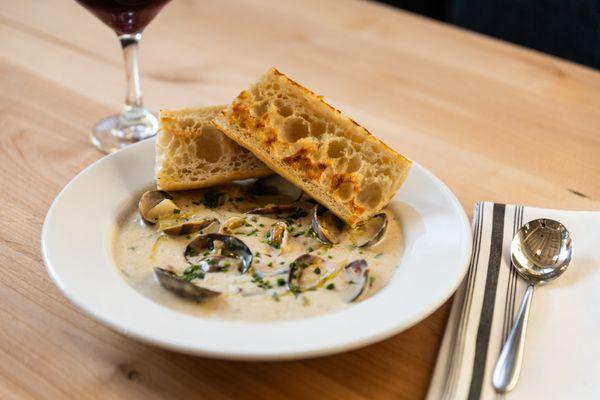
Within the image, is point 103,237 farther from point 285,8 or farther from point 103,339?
point 285,8

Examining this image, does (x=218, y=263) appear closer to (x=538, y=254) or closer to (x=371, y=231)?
(x=371, y=231)

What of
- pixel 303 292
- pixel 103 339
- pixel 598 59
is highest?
pixel 303 292

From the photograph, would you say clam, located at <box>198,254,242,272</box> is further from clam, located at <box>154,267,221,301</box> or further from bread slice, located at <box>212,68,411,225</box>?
bread slice, located at <box>212,68,411,225</box>

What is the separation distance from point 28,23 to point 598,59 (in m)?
2.81

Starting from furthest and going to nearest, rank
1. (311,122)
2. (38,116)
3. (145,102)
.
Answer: (145,102) < (38,116) < (311,122)

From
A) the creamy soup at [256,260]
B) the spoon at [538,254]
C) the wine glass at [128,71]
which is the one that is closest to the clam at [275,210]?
the creamy soup at [256,260]

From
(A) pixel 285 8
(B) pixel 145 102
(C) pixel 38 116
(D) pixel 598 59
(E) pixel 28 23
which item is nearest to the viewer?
(C) pixel 38 116

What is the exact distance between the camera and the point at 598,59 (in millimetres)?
3596

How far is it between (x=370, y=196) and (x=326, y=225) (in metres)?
0.15

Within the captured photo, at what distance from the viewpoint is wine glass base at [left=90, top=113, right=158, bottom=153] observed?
6.99 ft

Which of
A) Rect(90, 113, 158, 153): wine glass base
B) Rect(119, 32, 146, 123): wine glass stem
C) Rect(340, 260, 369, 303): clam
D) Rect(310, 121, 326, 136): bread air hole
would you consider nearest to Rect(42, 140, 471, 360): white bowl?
Rect(340, 260, 369, 303): clam

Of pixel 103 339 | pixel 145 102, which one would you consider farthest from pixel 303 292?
pixel 145 102

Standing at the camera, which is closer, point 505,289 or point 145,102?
point 505,289

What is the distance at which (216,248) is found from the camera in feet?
4.86
